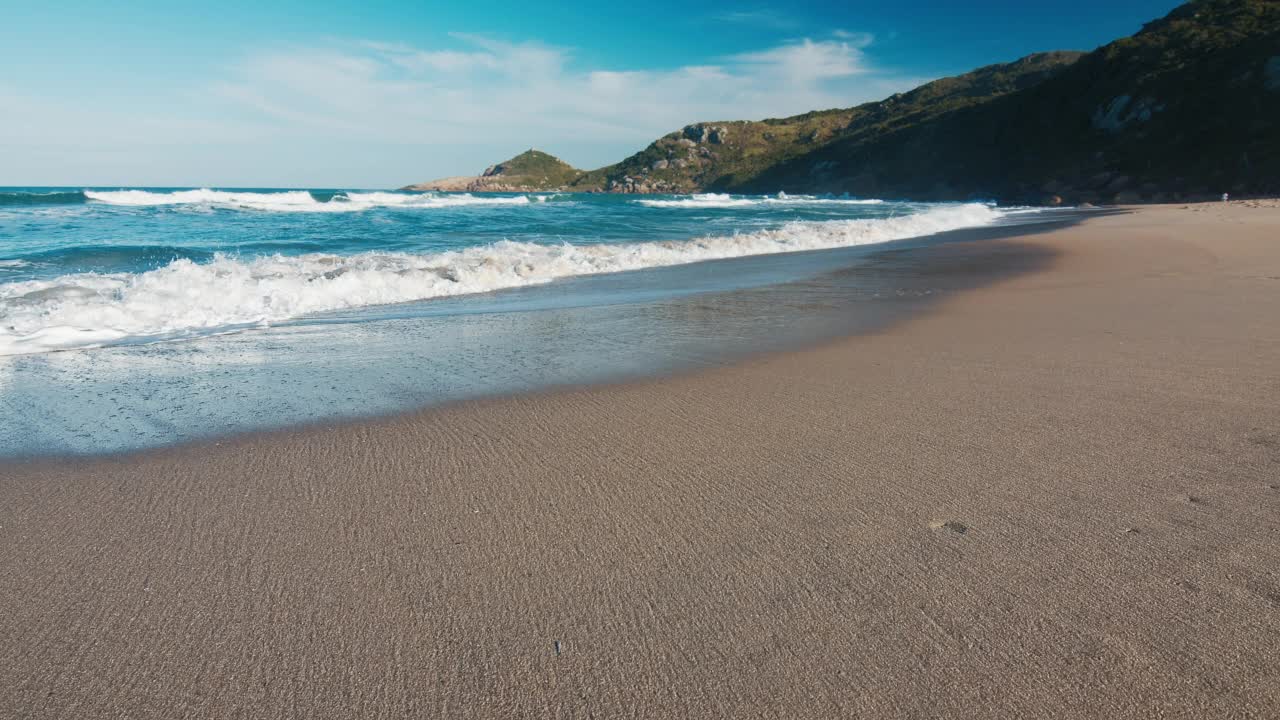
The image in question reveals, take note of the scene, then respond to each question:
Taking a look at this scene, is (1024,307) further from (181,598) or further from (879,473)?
(181,598)

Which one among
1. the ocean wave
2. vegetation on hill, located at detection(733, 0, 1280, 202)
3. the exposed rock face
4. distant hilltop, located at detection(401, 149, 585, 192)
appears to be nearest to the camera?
the ocean wave

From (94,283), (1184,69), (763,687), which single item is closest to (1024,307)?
(763,687)

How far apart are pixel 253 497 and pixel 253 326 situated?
4817 mm

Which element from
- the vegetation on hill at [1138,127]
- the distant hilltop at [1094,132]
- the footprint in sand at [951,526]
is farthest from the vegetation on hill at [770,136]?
the footprint in sand at [951,526]

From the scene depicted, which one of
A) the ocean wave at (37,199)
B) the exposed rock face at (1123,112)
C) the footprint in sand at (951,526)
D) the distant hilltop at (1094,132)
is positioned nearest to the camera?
the footprint in sand at (951,526)

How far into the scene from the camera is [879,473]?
8.87 feet

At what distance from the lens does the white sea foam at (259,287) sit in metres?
6.58

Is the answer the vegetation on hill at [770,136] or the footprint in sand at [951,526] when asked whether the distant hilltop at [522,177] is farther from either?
the footprint in sand at [951,526]

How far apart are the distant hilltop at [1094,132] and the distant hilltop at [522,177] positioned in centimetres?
4864

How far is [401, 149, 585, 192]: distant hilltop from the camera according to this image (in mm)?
142500

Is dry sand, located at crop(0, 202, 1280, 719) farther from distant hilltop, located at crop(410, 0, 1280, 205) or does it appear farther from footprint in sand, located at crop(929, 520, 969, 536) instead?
distant hilltop, located at crop(410, 0, 1280, 205)

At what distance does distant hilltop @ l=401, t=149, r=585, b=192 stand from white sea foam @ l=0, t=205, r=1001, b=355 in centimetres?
12639

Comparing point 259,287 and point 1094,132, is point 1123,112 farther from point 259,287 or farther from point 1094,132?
point 259,287

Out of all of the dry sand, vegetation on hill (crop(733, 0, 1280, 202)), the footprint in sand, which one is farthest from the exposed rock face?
the footprint in sand
